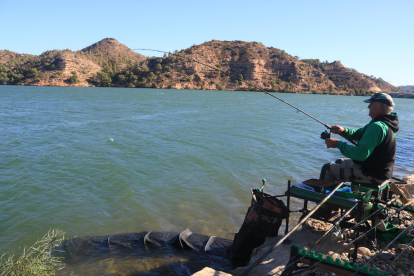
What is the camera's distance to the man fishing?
4176 millimetres

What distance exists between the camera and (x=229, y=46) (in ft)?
419

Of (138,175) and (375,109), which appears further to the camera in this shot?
(138,175)

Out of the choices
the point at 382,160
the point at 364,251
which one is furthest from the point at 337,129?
the point at 364,251

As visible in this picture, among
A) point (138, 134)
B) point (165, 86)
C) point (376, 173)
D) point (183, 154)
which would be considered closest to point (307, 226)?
point (376, 173)

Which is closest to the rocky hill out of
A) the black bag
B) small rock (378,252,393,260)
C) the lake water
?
the lake water

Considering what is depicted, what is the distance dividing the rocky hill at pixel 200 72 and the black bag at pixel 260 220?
80.3m

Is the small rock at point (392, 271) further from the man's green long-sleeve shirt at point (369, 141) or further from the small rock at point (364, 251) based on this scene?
the man's green long-sleeve shirt at point (369, 141)

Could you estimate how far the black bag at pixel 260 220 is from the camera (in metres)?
4.59

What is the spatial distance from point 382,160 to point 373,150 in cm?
26

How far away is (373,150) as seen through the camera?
14.5 ft

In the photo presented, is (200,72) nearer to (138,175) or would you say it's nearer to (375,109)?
(138,175)

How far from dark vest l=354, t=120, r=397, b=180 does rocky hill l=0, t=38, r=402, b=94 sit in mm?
80074

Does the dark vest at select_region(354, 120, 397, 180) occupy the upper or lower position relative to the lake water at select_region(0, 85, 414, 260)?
upper

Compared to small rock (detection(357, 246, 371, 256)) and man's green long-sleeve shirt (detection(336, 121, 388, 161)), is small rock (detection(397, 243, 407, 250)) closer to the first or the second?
small rock (detection(357, 246, 371, 256))
